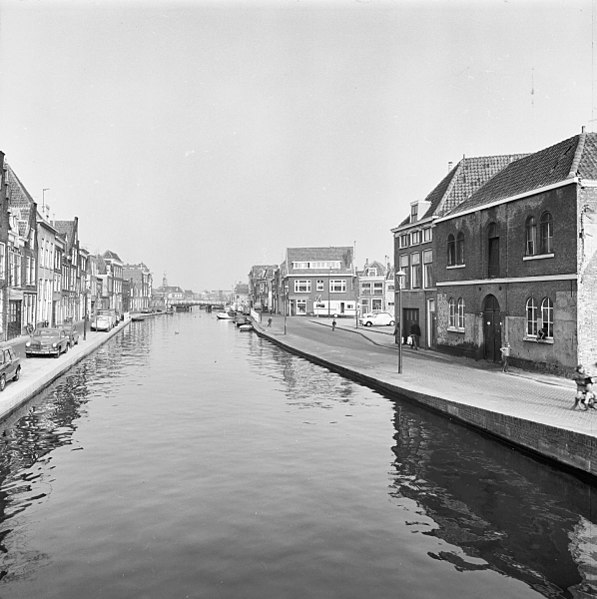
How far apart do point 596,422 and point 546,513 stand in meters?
4.20

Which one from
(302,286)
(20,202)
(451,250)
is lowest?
(451,250)

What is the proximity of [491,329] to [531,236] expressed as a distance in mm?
5084

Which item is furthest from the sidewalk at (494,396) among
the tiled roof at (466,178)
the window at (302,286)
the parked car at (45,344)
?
the window at (302,286)

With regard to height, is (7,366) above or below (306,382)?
above

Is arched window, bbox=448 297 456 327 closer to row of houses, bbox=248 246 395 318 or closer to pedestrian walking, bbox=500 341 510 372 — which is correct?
pedestrian walking, bbox=500 341 510 372

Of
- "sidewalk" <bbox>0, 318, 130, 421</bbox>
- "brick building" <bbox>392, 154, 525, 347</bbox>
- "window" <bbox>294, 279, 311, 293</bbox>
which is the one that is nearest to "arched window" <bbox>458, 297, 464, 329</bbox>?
"brick building" <bbox>392, 154, 525, 347</bbox>

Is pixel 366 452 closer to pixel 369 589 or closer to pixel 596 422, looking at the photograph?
pixel 596 422

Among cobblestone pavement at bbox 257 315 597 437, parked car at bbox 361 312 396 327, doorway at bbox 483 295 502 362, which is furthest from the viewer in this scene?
parked car at bbox 361 312 396 327

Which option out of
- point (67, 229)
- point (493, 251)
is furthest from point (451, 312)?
point (67, 229)

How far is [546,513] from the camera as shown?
10.2 meters

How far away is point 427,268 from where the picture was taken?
3466 cm

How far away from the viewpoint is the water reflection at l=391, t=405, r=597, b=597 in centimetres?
826

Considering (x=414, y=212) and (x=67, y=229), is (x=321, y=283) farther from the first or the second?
(x=414, y=212)

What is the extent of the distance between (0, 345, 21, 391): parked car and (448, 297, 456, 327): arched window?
21085 millimetres
